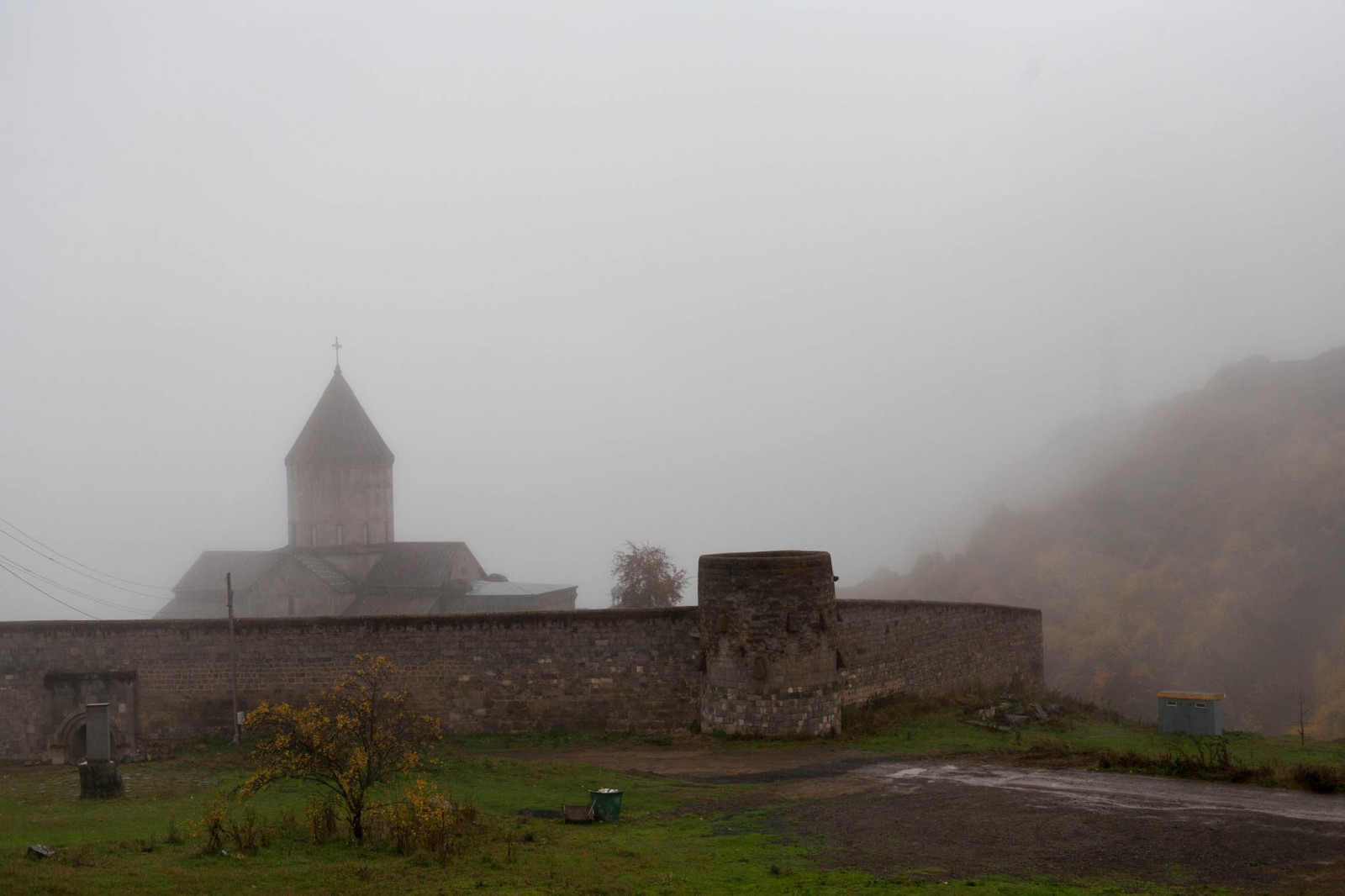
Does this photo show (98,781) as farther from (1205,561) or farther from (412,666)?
(1205,561)

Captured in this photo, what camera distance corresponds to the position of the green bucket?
14562 millimetres

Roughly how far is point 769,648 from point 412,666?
24.8 feet

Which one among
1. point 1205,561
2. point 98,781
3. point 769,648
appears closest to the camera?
point 98,781

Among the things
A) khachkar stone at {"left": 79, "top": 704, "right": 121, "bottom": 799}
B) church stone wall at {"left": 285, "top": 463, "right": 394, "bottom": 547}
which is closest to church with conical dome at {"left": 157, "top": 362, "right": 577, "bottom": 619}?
church stone wall at {"left": 285, "top": 463, "right": 394, "bottom": 547}

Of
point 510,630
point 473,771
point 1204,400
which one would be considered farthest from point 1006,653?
point 1204,400

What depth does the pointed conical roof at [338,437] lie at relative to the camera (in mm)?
47688

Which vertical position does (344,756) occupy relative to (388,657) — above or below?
below

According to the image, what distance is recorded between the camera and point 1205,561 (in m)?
61.8

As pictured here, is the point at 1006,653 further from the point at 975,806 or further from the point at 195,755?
the point at 195,755

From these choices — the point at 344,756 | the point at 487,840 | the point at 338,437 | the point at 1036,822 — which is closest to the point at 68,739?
the point at 344,756

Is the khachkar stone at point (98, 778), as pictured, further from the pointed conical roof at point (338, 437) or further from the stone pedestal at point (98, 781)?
the pointed conical roof at point (338, 437)

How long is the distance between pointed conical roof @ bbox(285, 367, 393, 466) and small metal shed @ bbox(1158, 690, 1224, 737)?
3576 cm

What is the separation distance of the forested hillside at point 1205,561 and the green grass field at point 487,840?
96.1ft

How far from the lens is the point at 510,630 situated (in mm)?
22266
